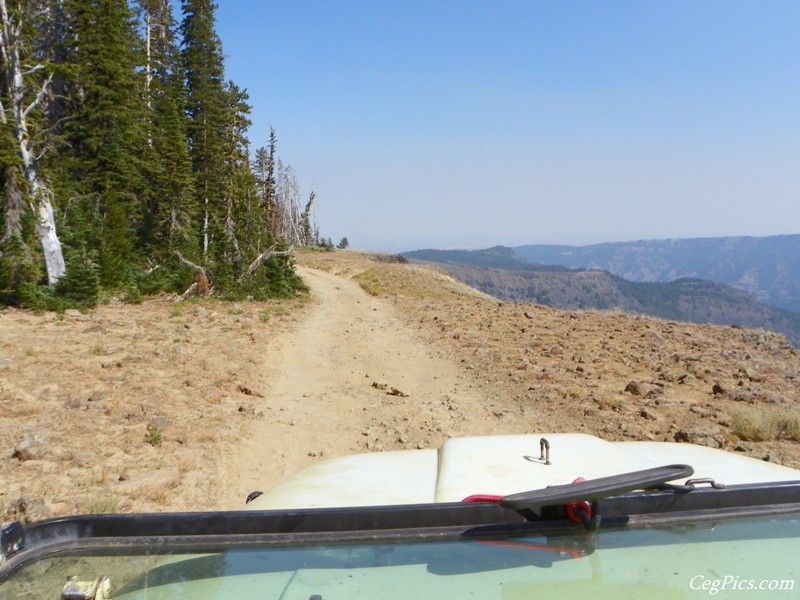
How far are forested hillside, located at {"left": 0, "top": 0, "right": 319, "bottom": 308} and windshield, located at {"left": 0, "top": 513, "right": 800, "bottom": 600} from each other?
54.9 feet

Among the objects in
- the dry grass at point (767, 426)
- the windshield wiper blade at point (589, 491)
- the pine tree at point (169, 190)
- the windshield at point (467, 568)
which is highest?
the pine tree at point (169, 190)

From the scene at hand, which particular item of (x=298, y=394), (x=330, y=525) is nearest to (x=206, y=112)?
(x=298, y=394)

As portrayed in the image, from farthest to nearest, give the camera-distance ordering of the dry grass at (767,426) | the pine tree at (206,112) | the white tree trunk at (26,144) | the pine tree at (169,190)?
the pine tree at (206,112)
the pine tree at (169,190)
the white tree trunk at (26,144)
the dry grass at (767,426)

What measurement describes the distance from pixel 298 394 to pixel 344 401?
3.11 ft

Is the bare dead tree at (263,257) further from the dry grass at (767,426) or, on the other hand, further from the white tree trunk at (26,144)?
the dry grass at (767,426)

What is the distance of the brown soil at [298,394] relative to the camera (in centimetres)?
682

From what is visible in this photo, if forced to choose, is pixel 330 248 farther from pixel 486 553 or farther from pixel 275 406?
pixel 486 553

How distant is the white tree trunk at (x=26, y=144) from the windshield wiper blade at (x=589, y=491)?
18.3 meters

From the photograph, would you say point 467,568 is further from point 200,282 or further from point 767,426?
point 200,282

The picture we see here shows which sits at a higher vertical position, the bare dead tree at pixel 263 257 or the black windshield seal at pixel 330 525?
the bare dead tree at pixel 263 257

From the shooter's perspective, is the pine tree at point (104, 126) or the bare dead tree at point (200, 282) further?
the pine tree at point (104, 126)

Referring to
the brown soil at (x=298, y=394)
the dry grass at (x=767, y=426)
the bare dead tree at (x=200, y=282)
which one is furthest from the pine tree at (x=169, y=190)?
the dry grass at (x=767, y=426)

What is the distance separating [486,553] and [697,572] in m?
0.64

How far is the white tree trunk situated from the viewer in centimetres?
1648
